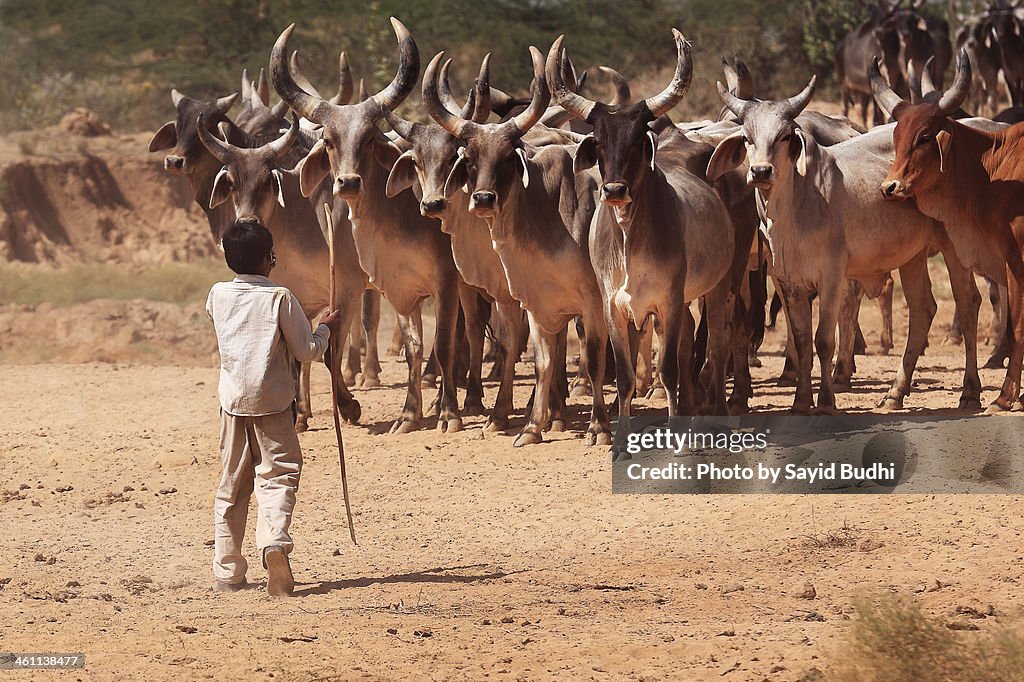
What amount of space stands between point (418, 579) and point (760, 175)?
14.3 feet

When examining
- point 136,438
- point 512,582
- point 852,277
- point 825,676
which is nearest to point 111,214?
point 136,438

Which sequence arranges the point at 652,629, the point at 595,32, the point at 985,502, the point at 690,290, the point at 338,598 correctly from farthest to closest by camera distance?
the point at 595,32 < the point at 690,290 < the point at 985,502 < the point at 338,598 < the point at 652,629

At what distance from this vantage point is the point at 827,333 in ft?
38.0

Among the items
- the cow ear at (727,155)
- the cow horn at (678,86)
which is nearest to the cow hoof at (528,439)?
the cow ear at (727,155)

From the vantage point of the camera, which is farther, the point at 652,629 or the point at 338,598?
the point at 338,598

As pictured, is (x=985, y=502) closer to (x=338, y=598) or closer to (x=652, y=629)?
(x=652, y=629)

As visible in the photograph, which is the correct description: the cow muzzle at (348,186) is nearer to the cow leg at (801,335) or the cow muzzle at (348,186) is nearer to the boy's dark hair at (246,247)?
the cow leg at (801,335)

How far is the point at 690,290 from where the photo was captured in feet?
36.6

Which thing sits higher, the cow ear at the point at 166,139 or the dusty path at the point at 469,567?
the cow ear at the point at 166,139

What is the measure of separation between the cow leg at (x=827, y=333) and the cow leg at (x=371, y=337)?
15.6ft

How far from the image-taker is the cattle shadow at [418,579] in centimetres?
768

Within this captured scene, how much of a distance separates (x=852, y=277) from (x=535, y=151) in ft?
8.66

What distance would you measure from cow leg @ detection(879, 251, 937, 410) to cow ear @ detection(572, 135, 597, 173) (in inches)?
124

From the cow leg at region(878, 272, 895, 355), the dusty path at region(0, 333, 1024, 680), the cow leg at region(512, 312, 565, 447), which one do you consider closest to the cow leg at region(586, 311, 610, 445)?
the dusty path at region(0, 333, 1024, 680)
